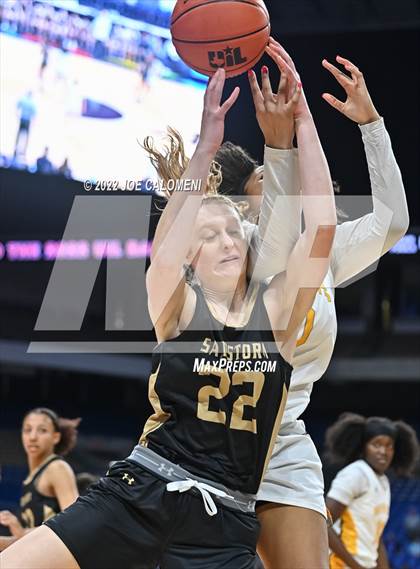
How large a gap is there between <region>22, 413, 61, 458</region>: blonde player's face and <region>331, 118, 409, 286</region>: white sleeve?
2983 millimetres

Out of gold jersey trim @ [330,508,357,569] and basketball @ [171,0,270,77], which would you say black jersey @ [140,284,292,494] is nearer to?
basketball @ [171,0,270,77]

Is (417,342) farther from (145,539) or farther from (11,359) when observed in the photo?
(145,539)

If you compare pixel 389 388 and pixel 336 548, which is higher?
pixel 389 388

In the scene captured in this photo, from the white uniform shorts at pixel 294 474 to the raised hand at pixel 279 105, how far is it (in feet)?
2.92

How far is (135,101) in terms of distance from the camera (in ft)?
33.8

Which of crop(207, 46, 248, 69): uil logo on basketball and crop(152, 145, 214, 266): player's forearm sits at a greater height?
crop(207, 46, 248, 69): uil logo on basketball

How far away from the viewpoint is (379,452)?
19.2ft

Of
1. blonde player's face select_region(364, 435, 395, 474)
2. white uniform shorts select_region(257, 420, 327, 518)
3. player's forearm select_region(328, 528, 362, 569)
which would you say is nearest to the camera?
white uniform shorts select_region(257, 420, 327, 518)

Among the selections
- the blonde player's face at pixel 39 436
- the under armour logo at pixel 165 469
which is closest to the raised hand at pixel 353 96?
the under armour logo at pixel 165 469

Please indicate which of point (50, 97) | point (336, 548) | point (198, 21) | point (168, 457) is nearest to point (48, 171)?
point (50, 97)

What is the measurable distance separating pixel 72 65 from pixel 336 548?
6451 millimetres

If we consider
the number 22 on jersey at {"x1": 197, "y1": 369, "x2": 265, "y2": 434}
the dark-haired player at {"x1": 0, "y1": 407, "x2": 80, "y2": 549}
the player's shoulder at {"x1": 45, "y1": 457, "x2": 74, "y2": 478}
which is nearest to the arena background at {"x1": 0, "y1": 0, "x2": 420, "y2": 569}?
the dark-haired player at {"x1": 0, "y1": 407, "x2": 80, "y2": 549}

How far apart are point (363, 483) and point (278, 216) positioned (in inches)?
120

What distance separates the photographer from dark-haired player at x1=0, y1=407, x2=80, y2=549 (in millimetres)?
5388
